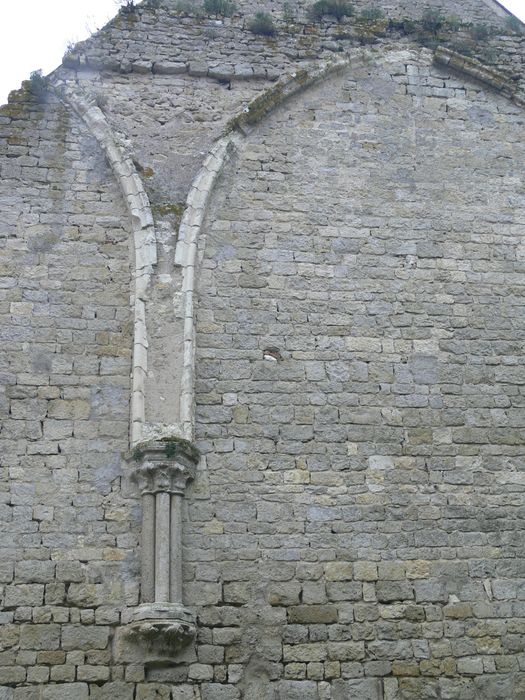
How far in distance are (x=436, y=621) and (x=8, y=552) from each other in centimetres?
325

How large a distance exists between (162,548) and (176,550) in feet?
0.40

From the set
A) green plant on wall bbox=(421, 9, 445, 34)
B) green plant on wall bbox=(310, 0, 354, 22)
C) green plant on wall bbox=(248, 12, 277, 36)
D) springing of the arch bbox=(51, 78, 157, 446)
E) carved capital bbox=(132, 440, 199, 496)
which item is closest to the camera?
carved capital bbox=(132, 440, 199, 496)

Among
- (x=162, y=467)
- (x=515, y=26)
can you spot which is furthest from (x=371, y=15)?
(x=162, y=467)

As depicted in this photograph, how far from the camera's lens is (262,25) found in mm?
9664

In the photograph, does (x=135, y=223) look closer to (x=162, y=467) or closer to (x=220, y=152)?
(x=220, y=152)

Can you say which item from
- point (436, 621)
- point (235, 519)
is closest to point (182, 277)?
point (235, 519)

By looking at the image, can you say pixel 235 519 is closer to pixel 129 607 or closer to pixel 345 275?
pixel 129 607

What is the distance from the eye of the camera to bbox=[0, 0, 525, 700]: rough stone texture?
7.23m

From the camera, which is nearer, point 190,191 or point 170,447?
point 170,447

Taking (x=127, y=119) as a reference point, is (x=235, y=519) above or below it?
below

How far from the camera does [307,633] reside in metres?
7.28

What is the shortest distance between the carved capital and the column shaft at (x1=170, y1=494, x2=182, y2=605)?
4.0 inches

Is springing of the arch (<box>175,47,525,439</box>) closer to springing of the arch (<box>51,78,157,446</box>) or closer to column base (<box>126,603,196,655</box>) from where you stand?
springing of the arch (<box>51,78,157,446</box>)

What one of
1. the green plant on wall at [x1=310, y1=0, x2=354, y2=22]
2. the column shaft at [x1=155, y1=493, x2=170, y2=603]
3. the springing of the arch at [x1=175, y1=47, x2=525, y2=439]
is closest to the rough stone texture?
the springing of the arch at [x1=175, y1=47, x2=525, y2=439]
